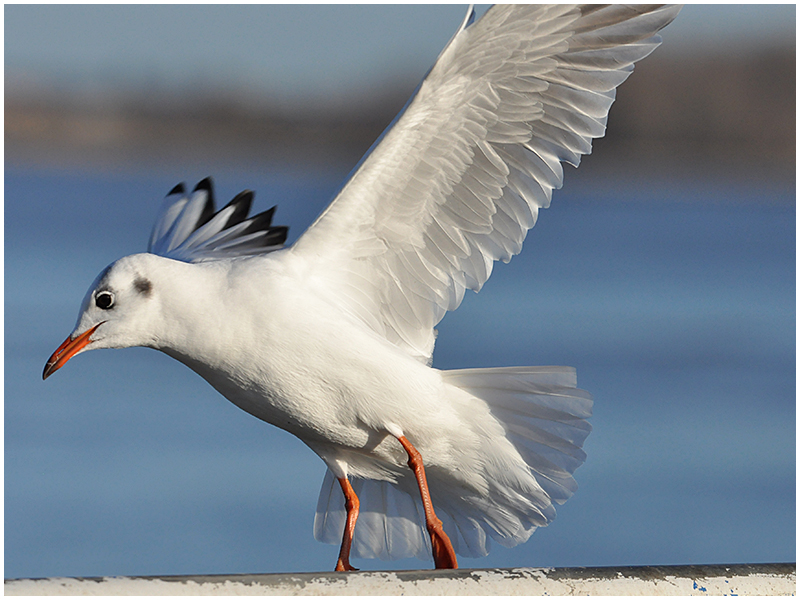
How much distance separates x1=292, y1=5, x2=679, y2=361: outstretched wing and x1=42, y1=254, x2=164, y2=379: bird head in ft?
2.12

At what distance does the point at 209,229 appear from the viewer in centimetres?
578

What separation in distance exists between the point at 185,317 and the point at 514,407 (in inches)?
58.1

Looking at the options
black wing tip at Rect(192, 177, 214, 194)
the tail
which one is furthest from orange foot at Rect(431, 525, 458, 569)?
black wing tip at Rect(192, 177, 214, 194)

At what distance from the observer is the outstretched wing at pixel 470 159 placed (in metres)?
4.21

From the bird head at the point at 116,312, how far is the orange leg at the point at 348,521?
45.0 inches

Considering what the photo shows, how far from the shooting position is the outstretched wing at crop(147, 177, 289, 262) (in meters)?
5.61

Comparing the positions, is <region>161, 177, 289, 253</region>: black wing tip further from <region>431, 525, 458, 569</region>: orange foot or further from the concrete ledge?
the concrete ledge

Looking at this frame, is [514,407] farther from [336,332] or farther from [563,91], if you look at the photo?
[563,91]

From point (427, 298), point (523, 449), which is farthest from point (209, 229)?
point (523, 449)

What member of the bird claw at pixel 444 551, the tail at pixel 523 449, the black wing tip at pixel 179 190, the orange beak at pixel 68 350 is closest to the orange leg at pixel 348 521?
the tail at pixel 523 449

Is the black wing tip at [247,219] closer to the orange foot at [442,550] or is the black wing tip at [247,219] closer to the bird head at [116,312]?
the bird head at [116,312]

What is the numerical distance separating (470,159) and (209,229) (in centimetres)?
→ 192

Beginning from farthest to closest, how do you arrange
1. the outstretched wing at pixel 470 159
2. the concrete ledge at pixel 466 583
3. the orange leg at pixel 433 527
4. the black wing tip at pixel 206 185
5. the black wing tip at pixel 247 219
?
the black wing tip at pixel 206 185, the black wing tip at pixel 247 219, the orange leg at pixel 433 527, the outstretched wing at pixel 470 159, the concrete ledge at pixel 466 583

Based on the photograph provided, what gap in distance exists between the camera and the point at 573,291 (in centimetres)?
1625
